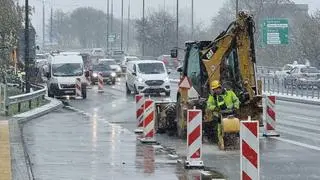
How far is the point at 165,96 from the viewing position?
1580 inches

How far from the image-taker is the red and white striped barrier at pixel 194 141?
1394cm

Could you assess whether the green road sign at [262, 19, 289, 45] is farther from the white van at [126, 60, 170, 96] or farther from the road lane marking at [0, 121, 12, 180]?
the road lane marking at [0, 121, 12, 180]

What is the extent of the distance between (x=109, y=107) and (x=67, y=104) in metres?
3.33

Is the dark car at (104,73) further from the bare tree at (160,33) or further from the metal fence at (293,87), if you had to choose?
the bare tree at (160,33)

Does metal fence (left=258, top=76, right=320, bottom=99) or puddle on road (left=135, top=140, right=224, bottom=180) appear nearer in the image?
puddle on road (left=135, top=140, right=224, bottom=180)

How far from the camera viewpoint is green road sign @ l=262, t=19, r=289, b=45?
4741 cm

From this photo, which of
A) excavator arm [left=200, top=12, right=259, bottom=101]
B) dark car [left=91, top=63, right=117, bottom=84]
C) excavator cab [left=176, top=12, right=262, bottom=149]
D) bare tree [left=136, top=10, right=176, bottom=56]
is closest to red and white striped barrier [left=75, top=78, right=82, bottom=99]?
dark car [left=91, top=63, right=117, bottom=84]

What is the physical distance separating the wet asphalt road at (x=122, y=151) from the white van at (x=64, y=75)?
42.3 ft

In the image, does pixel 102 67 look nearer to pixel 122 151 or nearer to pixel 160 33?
pixel 160 33

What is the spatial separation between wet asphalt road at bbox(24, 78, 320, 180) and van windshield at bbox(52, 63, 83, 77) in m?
13.7

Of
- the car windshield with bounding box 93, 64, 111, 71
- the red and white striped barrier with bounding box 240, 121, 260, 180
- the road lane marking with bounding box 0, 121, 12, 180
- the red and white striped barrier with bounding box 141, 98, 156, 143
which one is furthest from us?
the car windshield with bounding box 93, 64, 111, 71

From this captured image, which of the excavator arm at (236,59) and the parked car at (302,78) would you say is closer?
the excavator arm at (236,59)

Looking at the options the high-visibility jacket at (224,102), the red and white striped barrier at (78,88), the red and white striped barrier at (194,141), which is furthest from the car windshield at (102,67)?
the red and white striped barrier at (194,141)

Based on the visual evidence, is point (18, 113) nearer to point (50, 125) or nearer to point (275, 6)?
point (50, 125)
